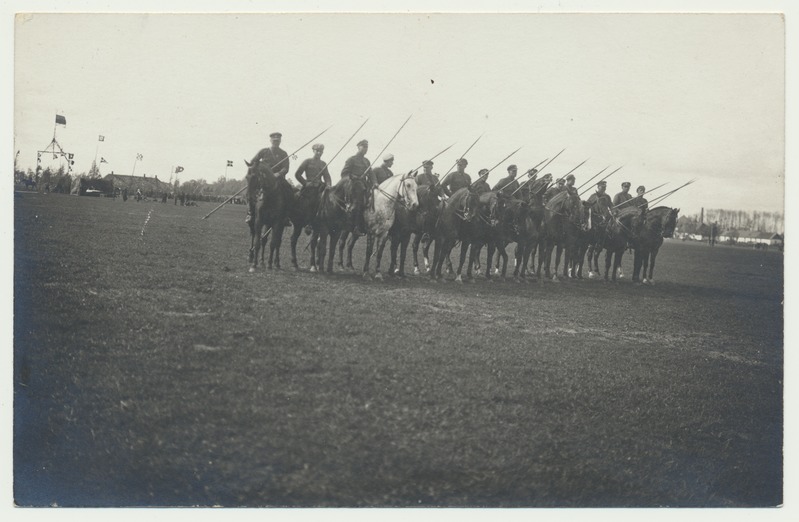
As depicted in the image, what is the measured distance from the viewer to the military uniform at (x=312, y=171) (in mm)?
7047

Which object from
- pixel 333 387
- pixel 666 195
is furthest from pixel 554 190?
pixel 333 387

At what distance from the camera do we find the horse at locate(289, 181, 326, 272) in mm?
7543

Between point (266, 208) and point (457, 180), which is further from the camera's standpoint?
point (457, 180)

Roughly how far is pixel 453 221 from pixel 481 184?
0.89 meters

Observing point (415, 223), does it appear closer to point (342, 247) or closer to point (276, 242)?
point (342, 247)

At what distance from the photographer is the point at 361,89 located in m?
6.54

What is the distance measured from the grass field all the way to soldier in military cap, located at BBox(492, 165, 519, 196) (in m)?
1.73

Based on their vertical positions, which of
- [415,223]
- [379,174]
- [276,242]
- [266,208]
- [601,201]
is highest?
[379,174]

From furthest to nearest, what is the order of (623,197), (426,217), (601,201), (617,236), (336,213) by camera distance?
(617,236), (426,217), (601,201), (623,197), (336,213)

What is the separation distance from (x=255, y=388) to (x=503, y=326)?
2833 millimetres

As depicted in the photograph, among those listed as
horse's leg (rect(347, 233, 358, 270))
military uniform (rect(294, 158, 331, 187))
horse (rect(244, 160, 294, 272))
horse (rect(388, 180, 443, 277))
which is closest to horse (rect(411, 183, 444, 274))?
horse (rect(388, 180, 443, 277))

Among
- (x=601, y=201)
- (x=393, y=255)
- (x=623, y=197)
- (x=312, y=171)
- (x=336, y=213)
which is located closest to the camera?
(x=312, y=171)

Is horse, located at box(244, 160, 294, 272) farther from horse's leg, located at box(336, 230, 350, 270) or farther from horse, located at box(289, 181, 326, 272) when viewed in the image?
horse's leg, located at box(336, 230, 350, 270)

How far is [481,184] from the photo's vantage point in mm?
8102
